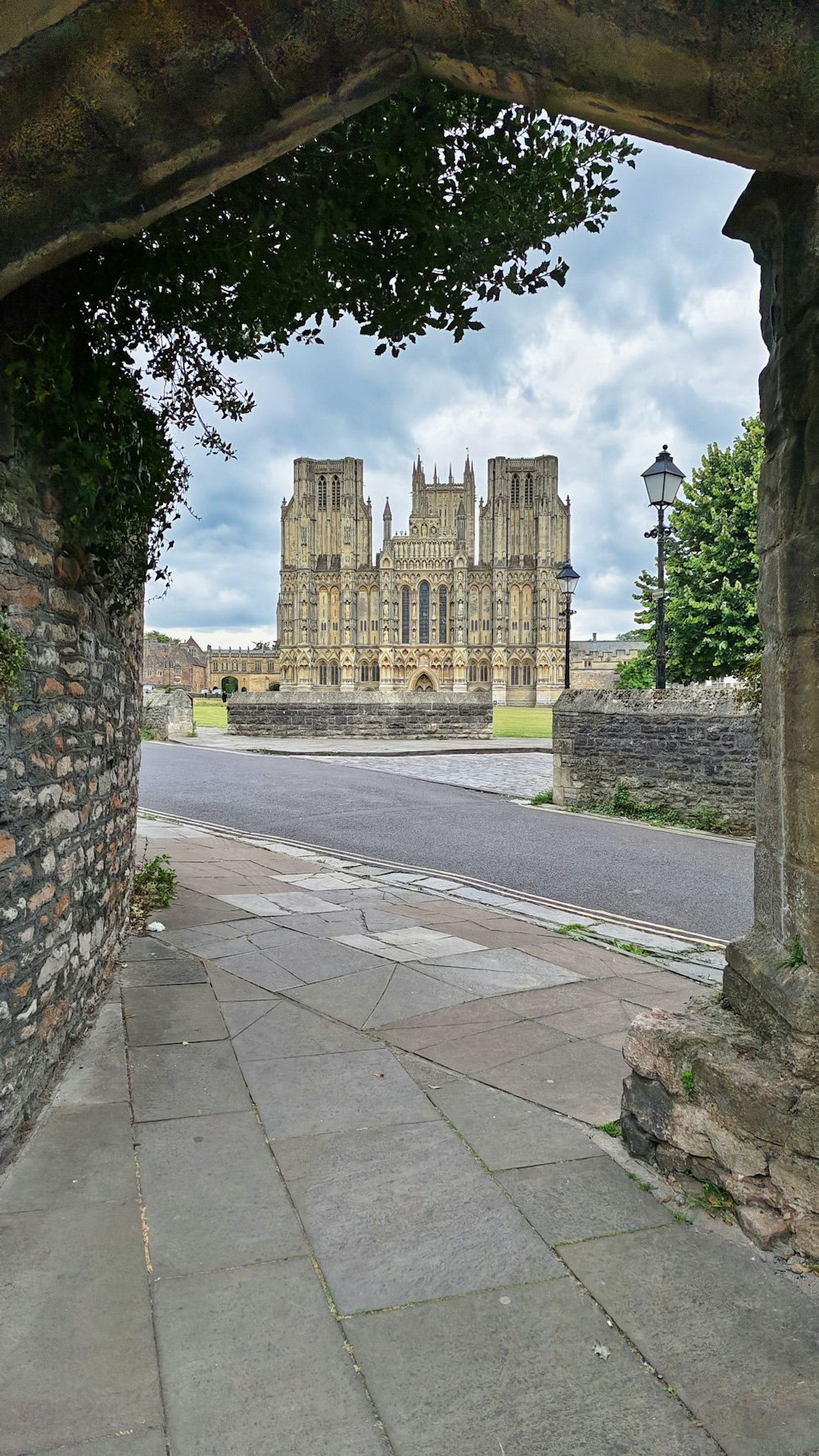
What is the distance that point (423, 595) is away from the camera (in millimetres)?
88688

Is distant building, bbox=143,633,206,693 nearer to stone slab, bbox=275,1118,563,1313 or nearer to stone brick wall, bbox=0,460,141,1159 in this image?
stone brick wall, bbox=0,460,141,1159

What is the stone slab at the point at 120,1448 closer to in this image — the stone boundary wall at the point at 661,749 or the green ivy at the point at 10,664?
the green ivy at the point at 10,664

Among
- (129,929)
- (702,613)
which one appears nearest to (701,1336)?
(129,929)

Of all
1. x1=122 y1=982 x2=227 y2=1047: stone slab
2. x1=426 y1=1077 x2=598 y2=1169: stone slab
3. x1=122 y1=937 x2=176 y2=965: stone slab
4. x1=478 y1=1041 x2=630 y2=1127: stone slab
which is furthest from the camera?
x1=122 y1=937 x2=176 y2=965: stone slab

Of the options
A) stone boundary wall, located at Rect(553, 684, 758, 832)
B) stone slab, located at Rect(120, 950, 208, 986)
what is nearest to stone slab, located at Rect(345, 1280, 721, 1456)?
stone slab, located at Rect(120, 950, 208, 986)

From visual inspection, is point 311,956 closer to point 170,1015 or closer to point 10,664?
point 170,1015

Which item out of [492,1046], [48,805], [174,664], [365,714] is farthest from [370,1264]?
[174,664]

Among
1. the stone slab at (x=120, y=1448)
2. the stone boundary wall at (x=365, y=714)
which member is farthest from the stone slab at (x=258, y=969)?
the stone boundary wall at (x=365, y=714)

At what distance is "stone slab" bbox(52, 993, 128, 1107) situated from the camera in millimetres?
3189

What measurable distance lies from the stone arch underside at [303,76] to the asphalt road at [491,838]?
5431mm

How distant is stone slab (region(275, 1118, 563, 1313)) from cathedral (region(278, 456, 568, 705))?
83.6m

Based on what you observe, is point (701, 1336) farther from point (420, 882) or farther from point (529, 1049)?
point (420, 882)

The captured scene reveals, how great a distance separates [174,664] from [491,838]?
260ft

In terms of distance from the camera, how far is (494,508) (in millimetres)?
88000
